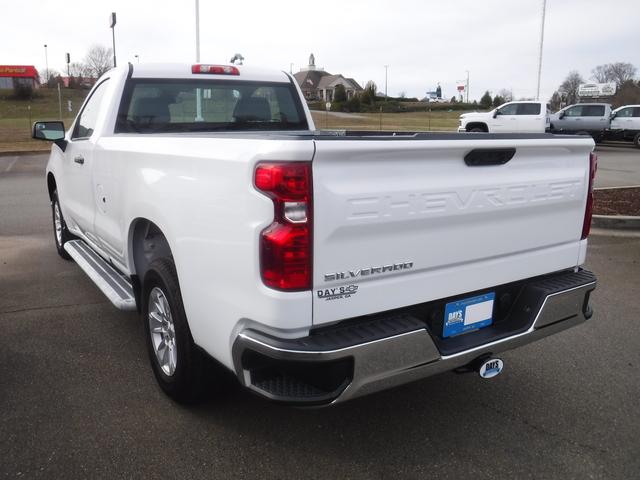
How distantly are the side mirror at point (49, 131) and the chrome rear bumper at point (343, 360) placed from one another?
349 cm

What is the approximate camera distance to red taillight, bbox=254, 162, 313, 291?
88.7 inches

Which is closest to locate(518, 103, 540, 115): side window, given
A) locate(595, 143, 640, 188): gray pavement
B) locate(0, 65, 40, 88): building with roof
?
locate(595, 143, 640, 188): gray pavement

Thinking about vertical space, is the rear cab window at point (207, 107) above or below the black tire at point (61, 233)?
above

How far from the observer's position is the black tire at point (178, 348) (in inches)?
117

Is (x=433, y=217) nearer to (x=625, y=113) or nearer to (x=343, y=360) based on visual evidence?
(x=343, y=360)

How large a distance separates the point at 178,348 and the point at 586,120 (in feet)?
86.6

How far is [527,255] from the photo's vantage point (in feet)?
10.0

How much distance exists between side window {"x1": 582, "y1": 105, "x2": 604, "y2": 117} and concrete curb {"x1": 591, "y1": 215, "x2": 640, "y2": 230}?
19.5 meters

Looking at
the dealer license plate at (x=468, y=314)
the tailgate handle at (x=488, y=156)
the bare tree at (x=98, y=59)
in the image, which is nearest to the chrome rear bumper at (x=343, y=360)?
the dealer license plate at (x=468, y=314)

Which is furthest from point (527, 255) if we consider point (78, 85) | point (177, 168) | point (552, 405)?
point (78, 85)

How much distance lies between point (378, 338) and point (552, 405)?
1.56 metres

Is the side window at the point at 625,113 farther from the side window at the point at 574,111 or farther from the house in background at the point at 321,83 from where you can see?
the house in background at the point at 321,83

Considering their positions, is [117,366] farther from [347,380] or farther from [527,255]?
[527,255]

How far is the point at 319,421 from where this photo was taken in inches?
127
